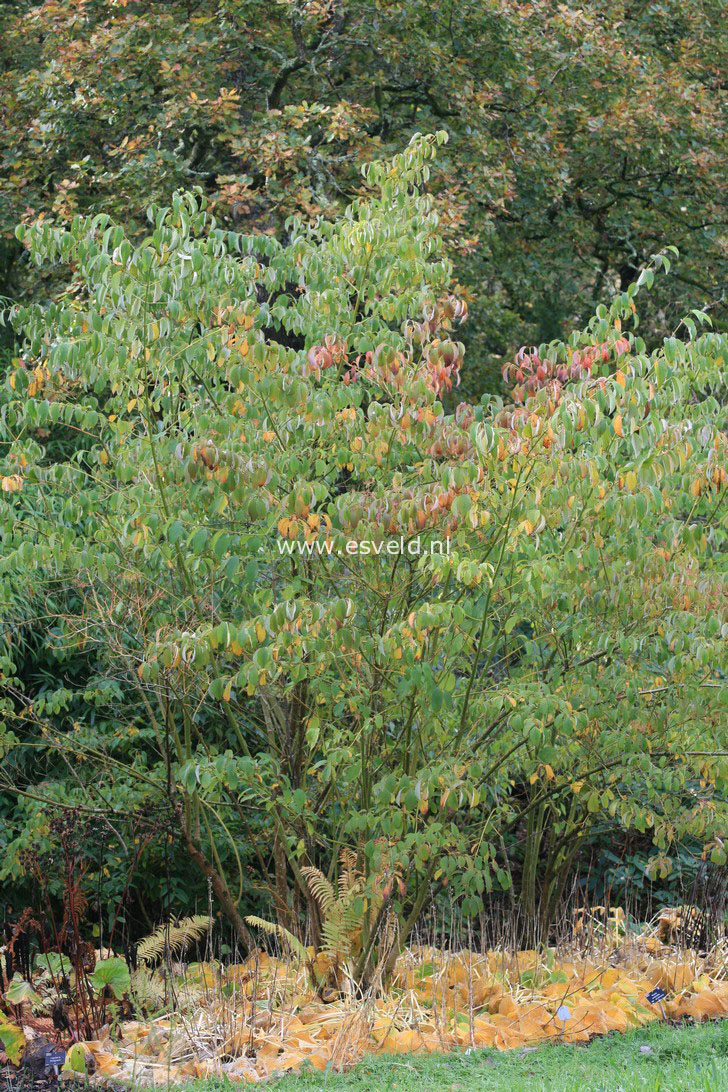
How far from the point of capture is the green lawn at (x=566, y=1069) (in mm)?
3693

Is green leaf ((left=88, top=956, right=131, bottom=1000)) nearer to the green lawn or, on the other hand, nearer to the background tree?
the green lawn

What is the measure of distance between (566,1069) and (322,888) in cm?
139

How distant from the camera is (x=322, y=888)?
5035 mm

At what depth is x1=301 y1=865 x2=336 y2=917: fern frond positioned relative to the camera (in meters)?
5.01

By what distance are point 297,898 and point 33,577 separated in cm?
196

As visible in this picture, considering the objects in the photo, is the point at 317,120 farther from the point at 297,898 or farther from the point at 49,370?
the point at 297,898

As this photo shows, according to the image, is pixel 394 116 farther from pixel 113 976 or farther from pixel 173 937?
pixel 113 976

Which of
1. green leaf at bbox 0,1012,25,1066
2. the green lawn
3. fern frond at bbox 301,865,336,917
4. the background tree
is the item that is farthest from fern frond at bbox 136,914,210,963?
the background tree

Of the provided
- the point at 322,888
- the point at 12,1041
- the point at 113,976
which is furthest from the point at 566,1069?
the point at 12,1041

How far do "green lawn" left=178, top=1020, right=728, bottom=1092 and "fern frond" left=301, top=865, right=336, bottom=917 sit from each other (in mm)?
845

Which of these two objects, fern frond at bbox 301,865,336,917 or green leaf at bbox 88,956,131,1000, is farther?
fern frond at bbox 301,865,336,917

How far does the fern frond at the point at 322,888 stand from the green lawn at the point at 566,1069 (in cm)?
85

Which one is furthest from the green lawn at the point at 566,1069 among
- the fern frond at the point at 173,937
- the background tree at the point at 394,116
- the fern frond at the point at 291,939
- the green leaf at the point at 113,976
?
the background tree at the point at 394,116

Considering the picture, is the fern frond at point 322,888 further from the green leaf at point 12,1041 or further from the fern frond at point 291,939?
the green leaf at point 12,1041
